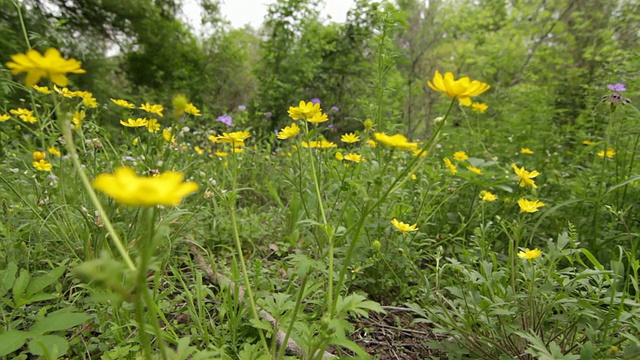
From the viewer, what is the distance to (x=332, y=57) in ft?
19.1

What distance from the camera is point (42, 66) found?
23.5 inches

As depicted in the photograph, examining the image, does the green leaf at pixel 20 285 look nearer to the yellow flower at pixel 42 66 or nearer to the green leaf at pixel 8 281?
the green leaf at pixel 8 281

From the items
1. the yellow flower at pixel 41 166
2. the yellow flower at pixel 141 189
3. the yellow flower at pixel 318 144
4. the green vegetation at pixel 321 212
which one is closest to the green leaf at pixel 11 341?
the green vegetation at pixel 321 212

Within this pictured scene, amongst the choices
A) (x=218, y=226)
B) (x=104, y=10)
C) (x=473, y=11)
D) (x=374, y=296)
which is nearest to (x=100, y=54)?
(x=104, y=10)


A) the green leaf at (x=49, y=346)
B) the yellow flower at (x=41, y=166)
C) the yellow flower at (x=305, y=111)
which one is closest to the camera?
the green leaf at (x=49, y=346)

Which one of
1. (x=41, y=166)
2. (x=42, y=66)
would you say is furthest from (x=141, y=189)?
(x=41, y=166)

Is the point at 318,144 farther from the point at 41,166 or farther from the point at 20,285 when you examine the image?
the point at 41,166

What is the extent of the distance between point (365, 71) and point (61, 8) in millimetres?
4517

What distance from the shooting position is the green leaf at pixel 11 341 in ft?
2.39

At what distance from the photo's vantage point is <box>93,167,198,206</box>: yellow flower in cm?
45

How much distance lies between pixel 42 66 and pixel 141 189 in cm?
35

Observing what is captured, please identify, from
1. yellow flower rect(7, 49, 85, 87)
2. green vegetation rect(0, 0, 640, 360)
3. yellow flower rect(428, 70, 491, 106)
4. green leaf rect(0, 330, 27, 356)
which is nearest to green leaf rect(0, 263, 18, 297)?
green vegetation rect(0, 0, 640, 360)

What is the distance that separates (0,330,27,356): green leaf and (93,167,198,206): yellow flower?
54 centimetres

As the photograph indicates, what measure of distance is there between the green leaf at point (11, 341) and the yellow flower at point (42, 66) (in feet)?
1.79
